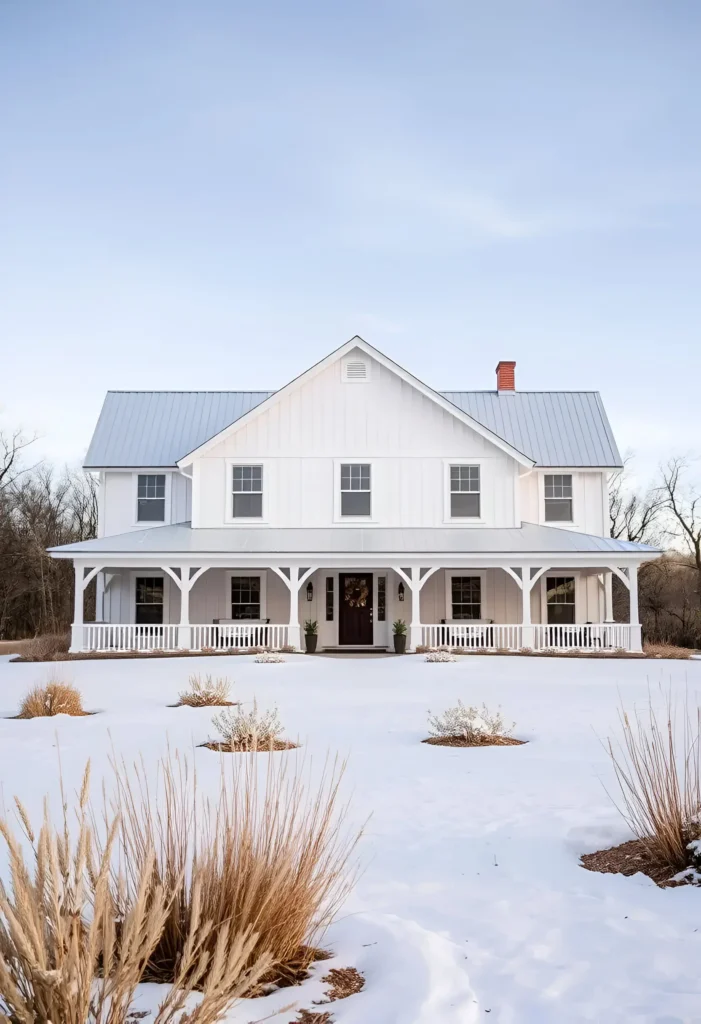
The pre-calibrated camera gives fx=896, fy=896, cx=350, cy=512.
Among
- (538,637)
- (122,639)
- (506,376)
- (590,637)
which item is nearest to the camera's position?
(122,639)

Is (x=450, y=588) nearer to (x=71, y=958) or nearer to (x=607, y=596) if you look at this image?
(x=607, y=596)

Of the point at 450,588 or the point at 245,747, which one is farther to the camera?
the point at 450,588

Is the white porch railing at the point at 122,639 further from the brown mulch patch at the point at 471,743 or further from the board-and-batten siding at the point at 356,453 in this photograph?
the brown mulch patch at the point at 471,743

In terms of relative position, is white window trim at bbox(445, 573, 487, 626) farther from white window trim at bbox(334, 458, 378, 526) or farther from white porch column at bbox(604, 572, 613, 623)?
white porch column at bbox(604, 572, 613, 623)

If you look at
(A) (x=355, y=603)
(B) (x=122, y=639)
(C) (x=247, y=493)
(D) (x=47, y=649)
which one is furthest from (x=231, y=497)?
(D) (x=47, y=649)

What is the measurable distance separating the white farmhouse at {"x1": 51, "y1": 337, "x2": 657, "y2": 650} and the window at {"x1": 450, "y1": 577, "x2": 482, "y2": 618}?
0.13ft

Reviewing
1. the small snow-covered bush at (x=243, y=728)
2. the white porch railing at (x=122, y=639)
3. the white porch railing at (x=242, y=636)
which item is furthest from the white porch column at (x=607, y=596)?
the small snow-covered bush at (x=243, y=728)

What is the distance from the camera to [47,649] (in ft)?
77.5

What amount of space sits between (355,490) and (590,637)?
752cm

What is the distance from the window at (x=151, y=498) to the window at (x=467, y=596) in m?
9.11

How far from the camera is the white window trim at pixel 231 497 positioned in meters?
25.2

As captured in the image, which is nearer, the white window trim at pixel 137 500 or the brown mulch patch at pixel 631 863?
the brown mulch patch at pixel 631 863

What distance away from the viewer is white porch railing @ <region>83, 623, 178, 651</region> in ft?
76.5

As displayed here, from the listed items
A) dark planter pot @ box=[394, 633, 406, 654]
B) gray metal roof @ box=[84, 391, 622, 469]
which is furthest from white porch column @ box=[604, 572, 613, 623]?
dark planter pot @ box=[394, 633, 406, 654]
